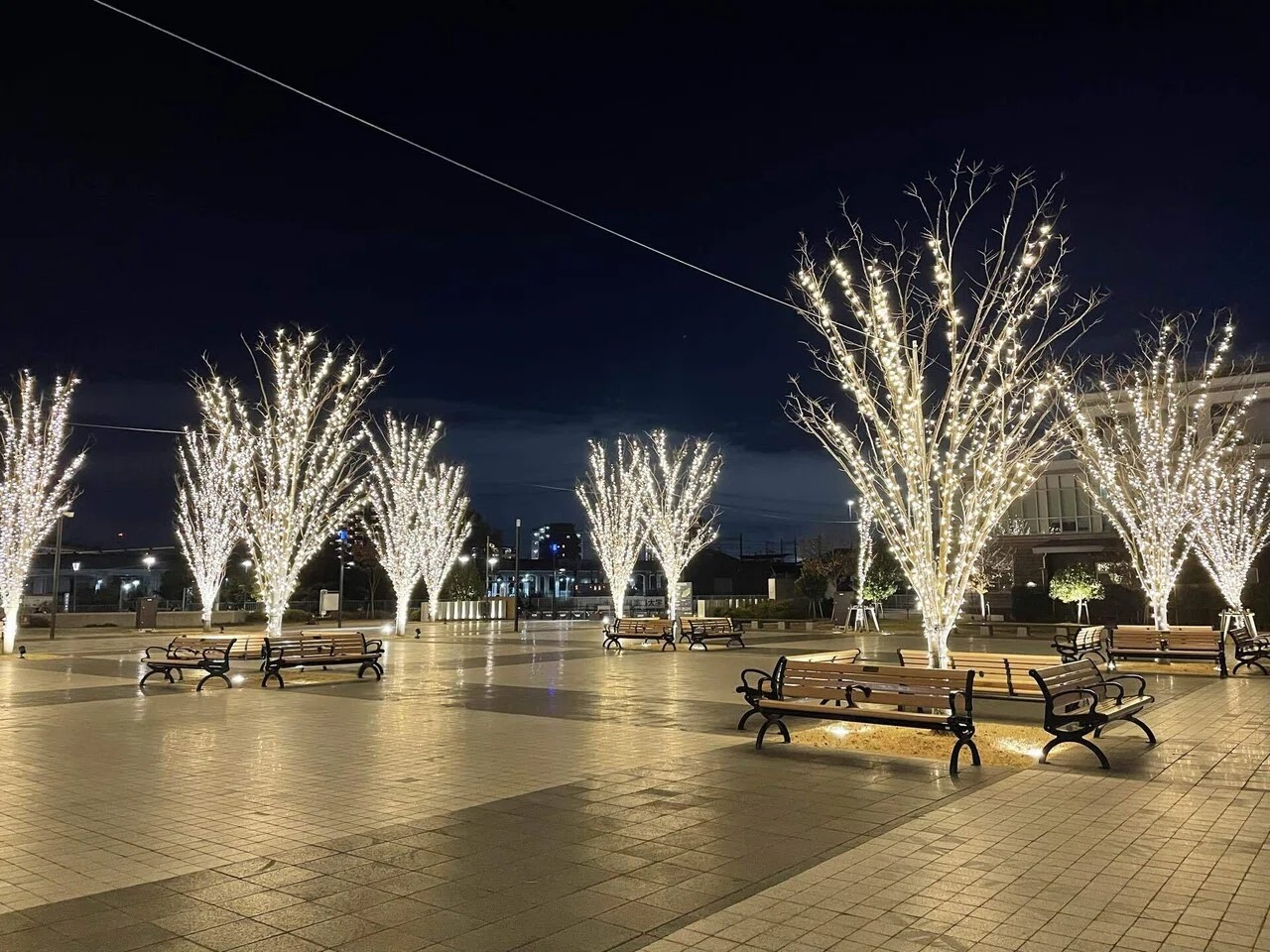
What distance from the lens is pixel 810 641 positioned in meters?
29.2

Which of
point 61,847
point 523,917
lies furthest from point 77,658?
point 523,917

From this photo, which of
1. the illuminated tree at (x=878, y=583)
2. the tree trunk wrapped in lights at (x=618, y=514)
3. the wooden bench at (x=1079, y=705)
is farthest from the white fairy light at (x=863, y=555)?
the wooden bench at (x=1079, y=705)

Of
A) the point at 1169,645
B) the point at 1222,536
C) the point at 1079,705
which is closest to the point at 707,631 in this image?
the point at 1169,645

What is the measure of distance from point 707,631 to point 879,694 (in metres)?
16.1

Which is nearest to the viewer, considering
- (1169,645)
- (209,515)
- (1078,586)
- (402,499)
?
(1169,645)

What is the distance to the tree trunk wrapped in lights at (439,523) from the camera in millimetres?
34750

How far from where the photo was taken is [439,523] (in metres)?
35.7

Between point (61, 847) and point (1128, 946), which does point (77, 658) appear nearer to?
point (61, 847)

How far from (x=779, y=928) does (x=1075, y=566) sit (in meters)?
35.6

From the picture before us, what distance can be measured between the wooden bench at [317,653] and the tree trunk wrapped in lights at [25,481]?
10.2 meters

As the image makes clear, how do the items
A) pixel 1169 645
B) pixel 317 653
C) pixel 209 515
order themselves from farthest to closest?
pixel 209 515, pixel 1169 645, pixel 317 653

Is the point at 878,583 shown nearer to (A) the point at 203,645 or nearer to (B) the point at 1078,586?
(B) the point at 1078,586

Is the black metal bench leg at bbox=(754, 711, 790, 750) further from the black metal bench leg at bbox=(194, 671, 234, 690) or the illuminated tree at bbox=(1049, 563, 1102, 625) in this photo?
the illuminated tree at bbox=(1049, 563, 1102, 625)

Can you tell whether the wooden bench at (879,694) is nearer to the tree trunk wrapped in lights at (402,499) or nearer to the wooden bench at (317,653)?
the wooden bench at (317,653)
